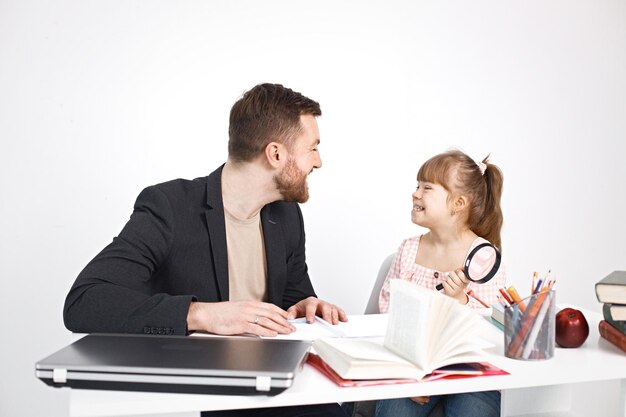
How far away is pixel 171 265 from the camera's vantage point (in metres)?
2.23

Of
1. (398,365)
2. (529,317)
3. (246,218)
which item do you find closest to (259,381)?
(398,365)

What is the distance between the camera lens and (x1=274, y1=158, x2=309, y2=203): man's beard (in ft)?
8.10

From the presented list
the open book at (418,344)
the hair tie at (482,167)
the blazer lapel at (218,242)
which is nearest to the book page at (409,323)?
the open book at (418,344)

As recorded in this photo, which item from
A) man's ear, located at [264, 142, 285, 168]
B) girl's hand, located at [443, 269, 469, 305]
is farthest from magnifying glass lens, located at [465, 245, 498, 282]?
man's ear, located at [264, 142, 285, 168]

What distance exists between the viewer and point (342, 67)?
12.5ft

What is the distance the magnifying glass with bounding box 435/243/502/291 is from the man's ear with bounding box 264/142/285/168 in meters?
0.75

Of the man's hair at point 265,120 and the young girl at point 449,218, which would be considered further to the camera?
the young girl at point 449,218

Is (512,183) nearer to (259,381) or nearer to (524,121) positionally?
(524,121)

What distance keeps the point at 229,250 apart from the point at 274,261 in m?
0.16

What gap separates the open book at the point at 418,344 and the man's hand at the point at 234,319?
27 cm

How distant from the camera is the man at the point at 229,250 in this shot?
5.81ft

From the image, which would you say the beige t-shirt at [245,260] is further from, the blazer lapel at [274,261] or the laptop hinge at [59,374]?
the laptop hinge at [59,374]

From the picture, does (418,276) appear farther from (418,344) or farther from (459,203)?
(418,344)

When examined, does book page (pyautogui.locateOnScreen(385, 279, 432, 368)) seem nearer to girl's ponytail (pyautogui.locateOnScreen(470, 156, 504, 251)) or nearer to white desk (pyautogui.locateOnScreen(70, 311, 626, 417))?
white desk (pyautogui.locateOnScreen(70, 311, 626, 417))
